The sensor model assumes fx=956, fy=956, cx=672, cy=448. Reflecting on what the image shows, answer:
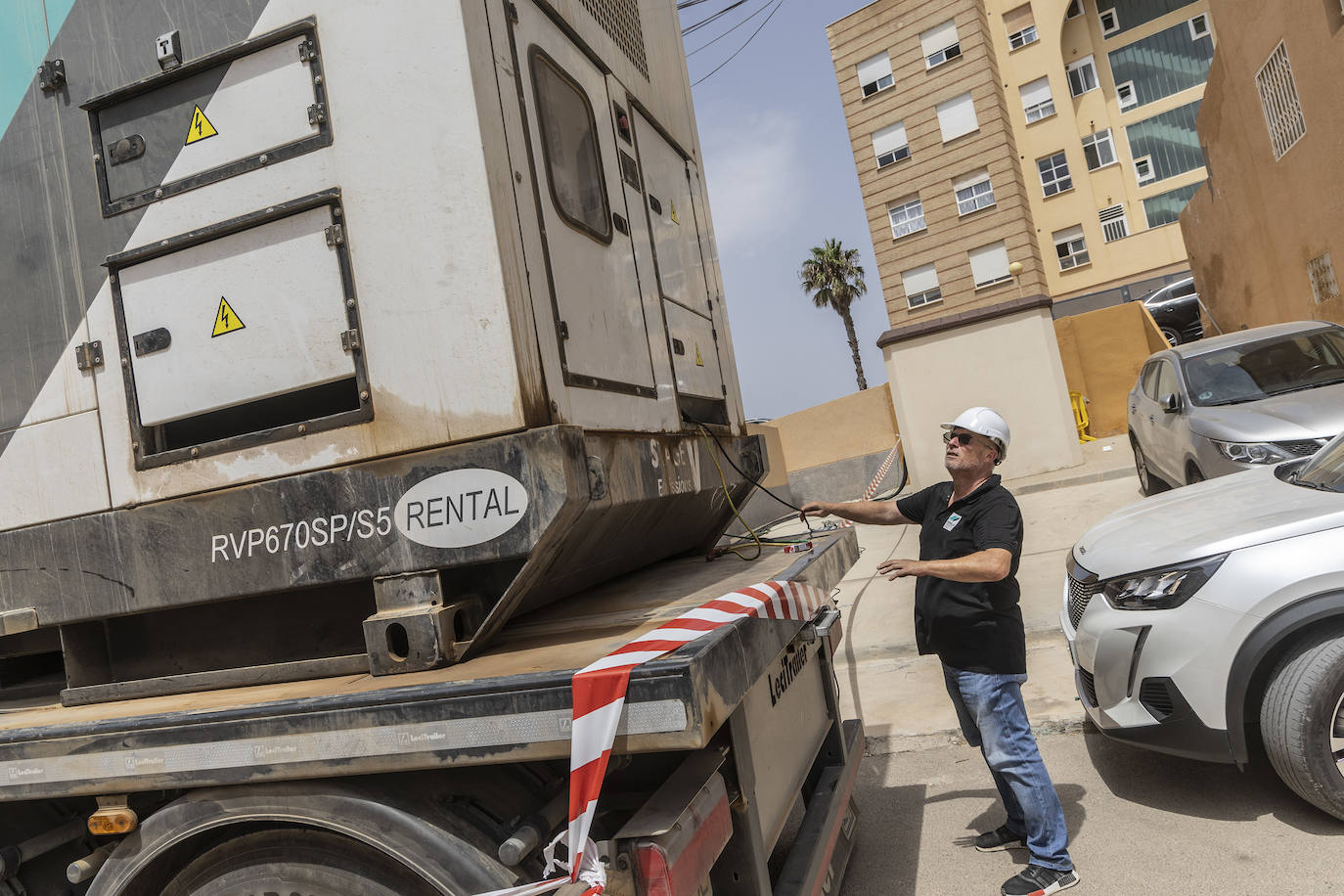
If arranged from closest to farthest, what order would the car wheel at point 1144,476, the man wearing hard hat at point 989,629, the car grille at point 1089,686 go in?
the man wearing hard hat at point 989,629 < the car grille at point 1089,686 < the car wheel at point 1144,476

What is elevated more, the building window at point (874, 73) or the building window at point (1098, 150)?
the building window at point (874, 73)

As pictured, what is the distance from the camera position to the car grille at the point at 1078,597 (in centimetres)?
459

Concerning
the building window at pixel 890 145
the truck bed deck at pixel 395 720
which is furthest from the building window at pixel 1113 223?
the truck bed deck at pixel 395 720

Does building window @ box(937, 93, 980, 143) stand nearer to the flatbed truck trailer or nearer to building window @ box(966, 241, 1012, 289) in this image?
building window @ box(966, 241, 1012, 289)

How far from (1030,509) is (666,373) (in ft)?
28.0

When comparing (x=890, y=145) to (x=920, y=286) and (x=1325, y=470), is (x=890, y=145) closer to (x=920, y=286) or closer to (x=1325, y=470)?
(x=920, y=286)

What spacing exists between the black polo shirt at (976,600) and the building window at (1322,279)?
10978mm

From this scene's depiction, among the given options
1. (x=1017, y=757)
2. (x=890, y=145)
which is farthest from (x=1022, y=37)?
(x=1017, y=757)

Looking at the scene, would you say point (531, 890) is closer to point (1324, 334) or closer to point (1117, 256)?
point (1324, 334)

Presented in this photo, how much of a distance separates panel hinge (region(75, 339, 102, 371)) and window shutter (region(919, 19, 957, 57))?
3455 cm

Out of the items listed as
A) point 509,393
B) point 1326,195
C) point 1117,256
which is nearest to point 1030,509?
point 1326,195

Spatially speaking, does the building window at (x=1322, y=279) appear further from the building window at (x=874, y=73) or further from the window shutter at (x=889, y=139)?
the building window at (x=874, y=73)

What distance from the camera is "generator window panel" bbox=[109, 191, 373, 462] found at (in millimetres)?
2605

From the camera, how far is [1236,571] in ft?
12.9
